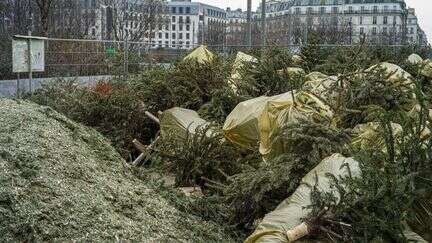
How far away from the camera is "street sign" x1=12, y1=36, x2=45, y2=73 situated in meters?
9.94

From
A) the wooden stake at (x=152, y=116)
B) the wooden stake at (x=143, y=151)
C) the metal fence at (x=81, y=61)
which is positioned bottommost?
the wooden stake at (x=143, y=151)

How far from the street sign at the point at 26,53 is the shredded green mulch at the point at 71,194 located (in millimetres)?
4821

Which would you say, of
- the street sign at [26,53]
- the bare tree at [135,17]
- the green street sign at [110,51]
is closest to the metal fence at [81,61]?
the green street sign at [110,51]

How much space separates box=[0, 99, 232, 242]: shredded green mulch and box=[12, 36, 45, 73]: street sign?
4.82 m

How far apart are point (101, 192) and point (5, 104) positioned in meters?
2.02

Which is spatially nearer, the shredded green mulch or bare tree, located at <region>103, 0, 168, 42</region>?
the shredded green mulch

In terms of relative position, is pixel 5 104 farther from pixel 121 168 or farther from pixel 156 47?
pixel 156 47

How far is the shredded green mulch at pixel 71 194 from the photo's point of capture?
11.7 feet

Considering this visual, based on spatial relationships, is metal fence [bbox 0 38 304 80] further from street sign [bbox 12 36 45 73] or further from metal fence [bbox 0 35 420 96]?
street sign [bbox 12 36 45 73]

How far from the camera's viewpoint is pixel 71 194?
3947 millimetres

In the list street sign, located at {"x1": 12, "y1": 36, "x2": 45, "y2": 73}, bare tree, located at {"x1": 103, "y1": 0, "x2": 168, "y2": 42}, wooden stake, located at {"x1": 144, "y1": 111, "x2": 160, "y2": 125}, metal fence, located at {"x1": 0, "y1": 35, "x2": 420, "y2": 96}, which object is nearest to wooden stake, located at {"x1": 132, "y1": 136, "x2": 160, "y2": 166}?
wooden stake, located at {"x1": 144, "y1": 111, "x2": 160, "y2": 125}

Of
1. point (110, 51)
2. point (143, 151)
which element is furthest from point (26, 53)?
point (110, 51)

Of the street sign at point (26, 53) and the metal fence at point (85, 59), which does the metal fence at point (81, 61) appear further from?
the street sign at point (26, 53)

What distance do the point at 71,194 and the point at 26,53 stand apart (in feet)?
22.7
